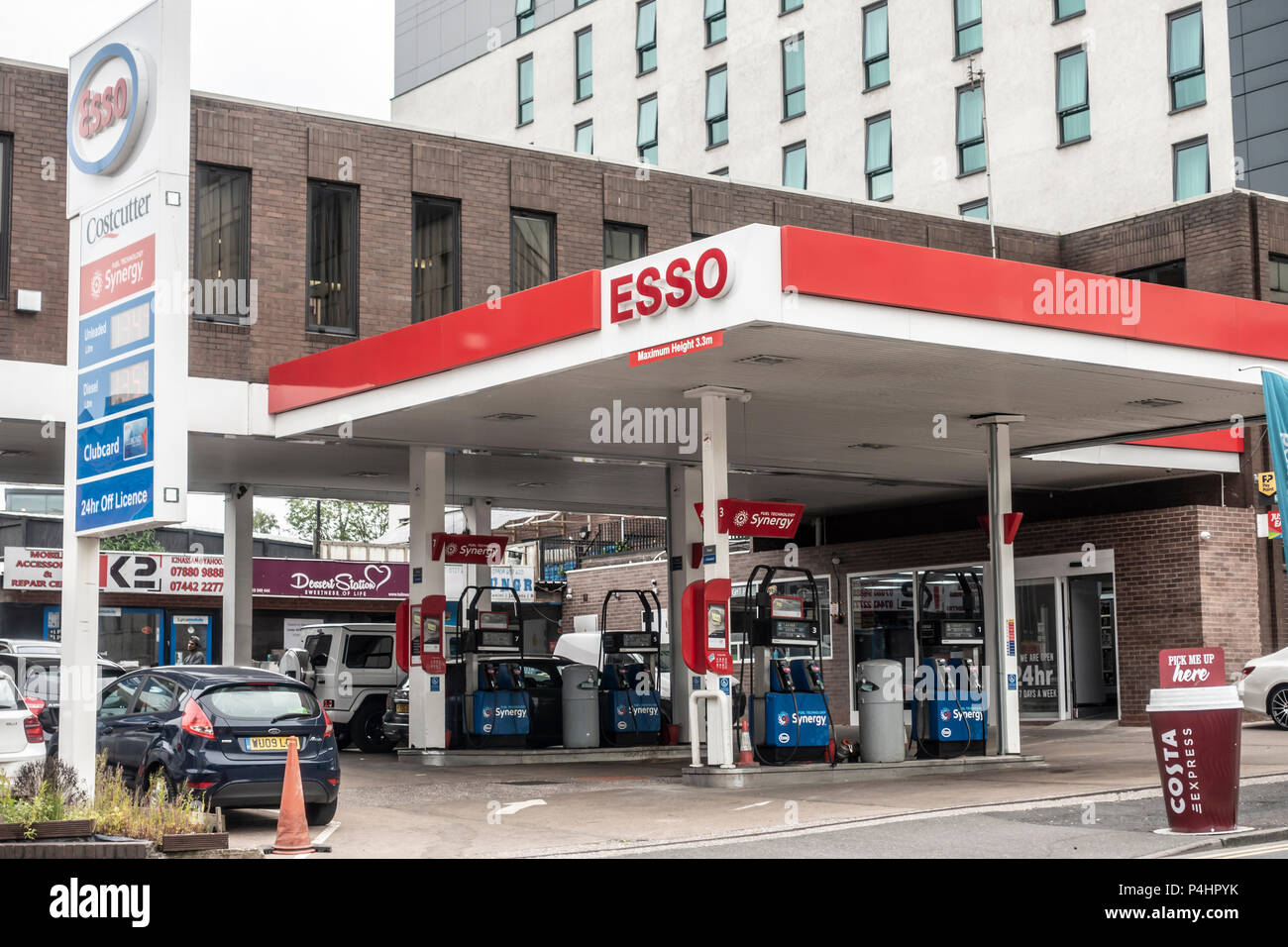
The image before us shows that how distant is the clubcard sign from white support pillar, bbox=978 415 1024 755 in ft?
35.4

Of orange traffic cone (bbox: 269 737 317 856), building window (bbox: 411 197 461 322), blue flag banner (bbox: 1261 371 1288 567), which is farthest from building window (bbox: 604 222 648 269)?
orange traffic cone (bbox: 269 737 317 856)

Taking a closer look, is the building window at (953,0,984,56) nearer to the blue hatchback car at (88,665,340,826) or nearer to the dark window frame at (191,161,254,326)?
the dark window frame at (191,161,254,326)

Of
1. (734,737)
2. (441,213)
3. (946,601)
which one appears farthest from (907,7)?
(734,737)

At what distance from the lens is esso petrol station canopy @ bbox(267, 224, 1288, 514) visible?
14.0 metres

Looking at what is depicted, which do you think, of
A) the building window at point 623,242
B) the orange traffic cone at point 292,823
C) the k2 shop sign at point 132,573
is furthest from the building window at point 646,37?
the orange traffic cone at point 292,823

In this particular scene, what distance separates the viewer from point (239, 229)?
2100cm

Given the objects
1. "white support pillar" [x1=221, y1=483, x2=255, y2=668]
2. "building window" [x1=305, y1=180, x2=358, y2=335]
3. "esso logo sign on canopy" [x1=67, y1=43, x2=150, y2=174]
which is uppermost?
"building window" [x1=305, y1=180, x2=358, y2=335]

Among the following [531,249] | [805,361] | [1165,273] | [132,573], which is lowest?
[132,573]

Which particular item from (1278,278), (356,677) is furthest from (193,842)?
(1278,278)

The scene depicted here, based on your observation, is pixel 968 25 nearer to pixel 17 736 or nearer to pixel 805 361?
pixel 805 361

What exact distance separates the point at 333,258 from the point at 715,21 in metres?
27.0

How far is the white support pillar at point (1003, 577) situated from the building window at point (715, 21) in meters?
28.7

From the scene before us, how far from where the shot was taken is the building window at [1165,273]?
27.0 meters

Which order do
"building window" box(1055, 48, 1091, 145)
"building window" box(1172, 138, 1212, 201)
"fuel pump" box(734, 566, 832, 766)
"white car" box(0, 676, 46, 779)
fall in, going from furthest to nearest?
"building window" box(1055, 48, 1091, 145), "building window" box(1172, 138, 1212, 201), "fuel pump" box(734, 566, 832, 766), "white car" box(0, 676, 46, 779)
